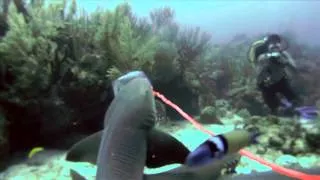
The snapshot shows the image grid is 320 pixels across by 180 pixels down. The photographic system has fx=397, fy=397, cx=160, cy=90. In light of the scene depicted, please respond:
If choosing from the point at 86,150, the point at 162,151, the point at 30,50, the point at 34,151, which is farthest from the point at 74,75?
the point at 162,151

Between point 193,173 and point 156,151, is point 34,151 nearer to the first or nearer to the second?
point 156,151

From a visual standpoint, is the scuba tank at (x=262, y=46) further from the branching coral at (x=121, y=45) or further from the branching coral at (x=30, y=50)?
the branching coral at (x=30, y=50)

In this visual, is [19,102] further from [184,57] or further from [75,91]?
[184,57]

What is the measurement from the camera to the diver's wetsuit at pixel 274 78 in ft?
26.0

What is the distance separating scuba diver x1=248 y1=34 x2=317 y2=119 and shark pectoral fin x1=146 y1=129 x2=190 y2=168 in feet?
18.3

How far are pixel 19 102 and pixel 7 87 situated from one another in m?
0.28

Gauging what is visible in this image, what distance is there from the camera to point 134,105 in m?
2.20

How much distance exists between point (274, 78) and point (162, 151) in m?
5.96

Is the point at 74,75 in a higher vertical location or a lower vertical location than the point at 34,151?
higher

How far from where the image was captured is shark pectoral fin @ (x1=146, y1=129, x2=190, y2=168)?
7.91 ft

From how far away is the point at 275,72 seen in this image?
26.0 feet

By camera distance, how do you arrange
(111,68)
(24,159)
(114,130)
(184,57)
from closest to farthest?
(114,130) < (24,159) < (111,68) < (184,57)

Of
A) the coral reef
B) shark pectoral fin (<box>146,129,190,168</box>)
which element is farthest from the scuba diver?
shark pectoral fin (<box>146,129,190,168</box>)

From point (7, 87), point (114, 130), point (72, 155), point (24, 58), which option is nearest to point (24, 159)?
point (7, 87)
